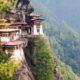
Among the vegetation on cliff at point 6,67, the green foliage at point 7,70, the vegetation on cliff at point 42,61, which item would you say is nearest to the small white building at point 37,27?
the vegetation on cliff at point 42,61

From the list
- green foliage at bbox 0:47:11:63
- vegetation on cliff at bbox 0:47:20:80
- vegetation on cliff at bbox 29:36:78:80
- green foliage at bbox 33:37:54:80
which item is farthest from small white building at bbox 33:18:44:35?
green foliage at bbox 0:47:11:63

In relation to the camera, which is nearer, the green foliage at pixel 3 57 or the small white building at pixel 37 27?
the green foliage at pixel 3 57

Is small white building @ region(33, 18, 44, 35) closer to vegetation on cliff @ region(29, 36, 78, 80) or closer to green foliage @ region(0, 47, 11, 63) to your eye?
vegetation on cliff @ region(29, 36, 78, 80)

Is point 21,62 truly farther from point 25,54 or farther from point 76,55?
point 76,55

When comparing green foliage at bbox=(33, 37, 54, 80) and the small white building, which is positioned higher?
the small white building

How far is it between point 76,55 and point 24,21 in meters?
A: 127

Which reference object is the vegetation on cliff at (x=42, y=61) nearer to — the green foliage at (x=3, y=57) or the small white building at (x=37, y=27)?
the small white building at (x=37, y=27)

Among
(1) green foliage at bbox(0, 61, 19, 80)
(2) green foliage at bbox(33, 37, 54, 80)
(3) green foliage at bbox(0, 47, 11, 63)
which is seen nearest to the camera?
(1) green foliage at bbox(0, 61, 19, 80)

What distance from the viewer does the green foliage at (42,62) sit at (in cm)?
4316

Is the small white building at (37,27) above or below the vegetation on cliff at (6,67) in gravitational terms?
above

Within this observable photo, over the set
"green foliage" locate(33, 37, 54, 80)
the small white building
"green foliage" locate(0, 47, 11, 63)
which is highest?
the small white building

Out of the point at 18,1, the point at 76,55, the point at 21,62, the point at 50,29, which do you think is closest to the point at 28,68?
the point at 21,62

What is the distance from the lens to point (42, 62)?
43.2m

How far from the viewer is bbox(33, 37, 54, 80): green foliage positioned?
142 feet
